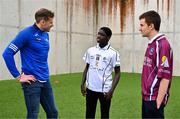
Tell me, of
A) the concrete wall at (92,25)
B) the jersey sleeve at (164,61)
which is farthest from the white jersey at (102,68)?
the concrete wall at (92,25)

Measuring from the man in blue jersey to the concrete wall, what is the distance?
28.9 feet

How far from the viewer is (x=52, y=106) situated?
4.33 meters

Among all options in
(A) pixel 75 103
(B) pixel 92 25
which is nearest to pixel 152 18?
(A) pixel 75 103

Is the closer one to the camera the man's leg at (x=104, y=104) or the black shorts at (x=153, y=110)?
the black shorts at (x=153, y=110)

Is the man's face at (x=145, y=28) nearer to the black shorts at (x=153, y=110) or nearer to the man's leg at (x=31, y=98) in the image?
the black shorts at (x=153, y=110)

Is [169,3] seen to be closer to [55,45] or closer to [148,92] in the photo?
[55,45]

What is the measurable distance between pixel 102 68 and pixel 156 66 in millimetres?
1456

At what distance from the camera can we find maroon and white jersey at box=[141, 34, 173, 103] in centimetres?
331

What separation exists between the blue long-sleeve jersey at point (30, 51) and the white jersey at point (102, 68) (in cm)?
84

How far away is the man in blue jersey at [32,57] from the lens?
3.94m

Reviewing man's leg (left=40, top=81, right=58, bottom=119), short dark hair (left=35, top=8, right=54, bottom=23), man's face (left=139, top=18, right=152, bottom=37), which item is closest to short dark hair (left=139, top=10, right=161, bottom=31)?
man's face (left=139, top=18, right=152, bottom=37)

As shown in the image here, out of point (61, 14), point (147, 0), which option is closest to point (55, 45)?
point (61, 14)

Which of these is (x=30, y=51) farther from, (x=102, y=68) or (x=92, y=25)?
(x=92, y=25)

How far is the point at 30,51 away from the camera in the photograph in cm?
400
